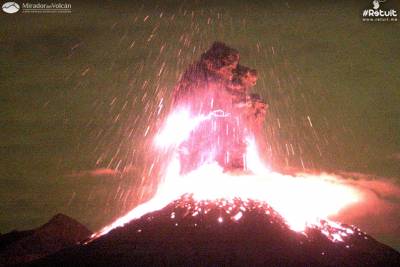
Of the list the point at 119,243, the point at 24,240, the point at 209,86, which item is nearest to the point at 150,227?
the point at 119,243

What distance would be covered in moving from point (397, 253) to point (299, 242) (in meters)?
11.3

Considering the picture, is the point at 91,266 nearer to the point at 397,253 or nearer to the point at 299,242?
the point at 299,242

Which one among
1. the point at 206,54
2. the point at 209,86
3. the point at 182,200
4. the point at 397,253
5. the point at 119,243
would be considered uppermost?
the point at 206,54

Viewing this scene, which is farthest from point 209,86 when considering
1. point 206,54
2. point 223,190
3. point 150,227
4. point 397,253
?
point 397,253

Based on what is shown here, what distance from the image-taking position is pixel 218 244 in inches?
1558

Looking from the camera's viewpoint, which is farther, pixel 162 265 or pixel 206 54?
pixel 206 54

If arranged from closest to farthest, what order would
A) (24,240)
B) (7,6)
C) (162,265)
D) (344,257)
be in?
(7,6) < (162,265) < (344,257) < (24,240)

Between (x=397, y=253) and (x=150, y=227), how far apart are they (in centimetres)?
2376

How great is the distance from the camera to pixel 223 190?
50.2 meters

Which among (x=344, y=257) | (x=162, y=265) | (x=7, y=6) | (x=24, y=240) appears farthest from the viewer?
(x=24, y=240)

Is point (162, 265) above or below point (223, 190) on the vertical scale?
below

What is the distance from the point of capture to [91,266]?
122 feet

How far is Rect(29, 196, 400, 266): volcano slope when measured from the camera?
37750 mm

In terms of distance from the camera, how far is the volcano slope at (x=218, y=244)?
37750 millimetres
